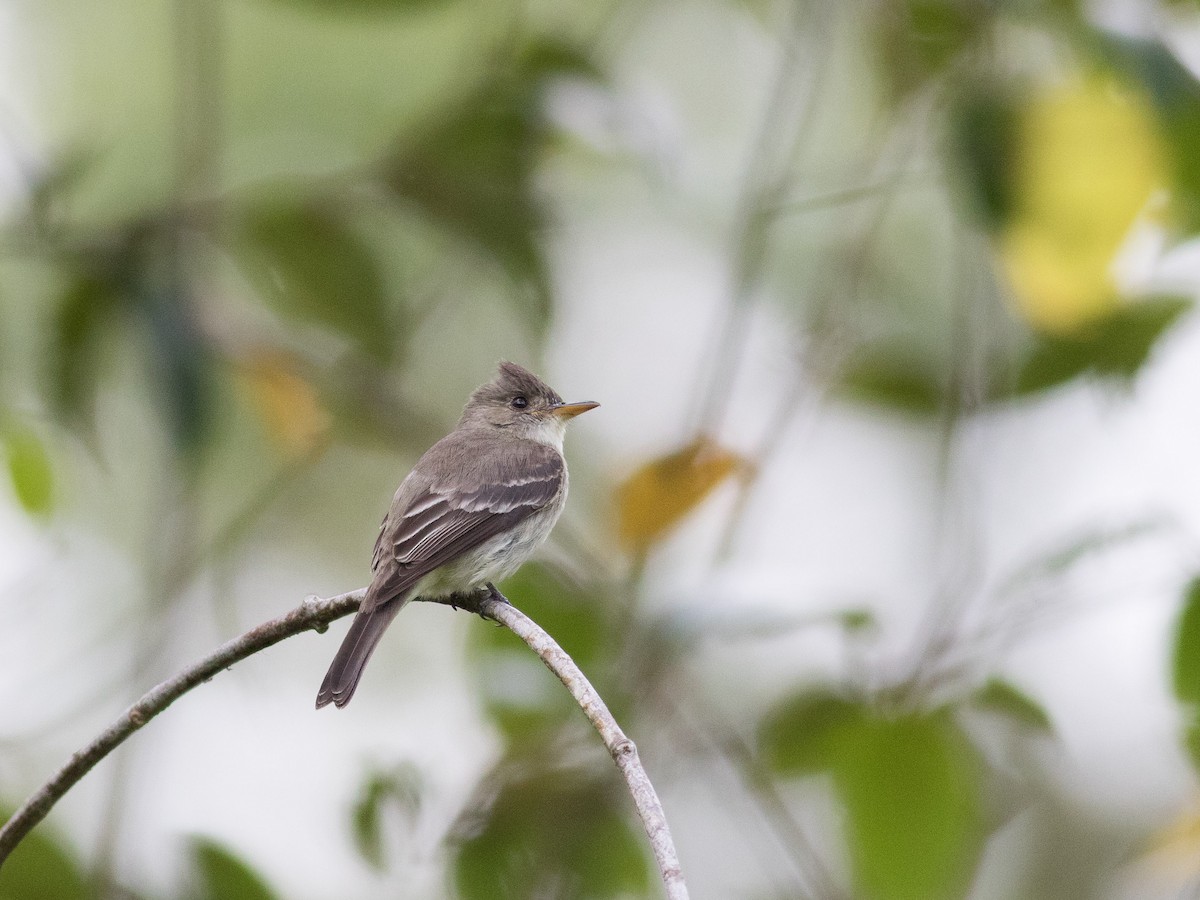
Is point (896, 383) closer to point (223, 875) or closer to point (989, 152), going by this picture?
point (989, 152)

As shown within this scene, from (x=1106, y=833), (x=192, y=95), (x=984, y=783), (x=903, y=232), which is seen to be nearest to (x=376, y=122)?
(x=192, y=95)

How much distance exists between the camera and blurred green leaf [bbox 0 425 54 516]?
278 centimetres

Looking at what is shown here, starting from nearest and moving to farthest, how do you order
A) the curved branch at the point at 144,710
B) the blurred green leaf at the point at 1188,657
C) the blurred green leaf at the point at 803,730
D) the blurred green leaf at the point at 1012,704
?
the curved branch at the point at 144,710
the blurred green leaf at the point at 1188,657
the blurred green leaf at the point at 1012,704
the blurred green leaf at the point at 803,730

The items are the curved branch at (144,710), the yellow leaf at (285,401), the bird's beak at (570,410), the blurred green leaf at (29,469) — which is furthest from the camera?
the bird's beak at (570,410)

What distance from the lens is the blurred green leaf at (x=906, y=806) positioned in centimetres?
223

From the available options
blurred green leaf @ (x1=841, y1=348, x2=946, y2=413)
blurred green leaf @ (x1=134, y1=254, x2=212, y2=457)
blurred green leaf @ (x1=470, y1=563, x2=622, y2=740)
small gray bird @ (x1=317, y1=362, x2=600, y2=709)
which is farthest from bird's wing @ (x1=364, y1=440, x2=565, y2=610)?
blurred green leaf @ (x1=841, y1=348, x2=946, y2=413)

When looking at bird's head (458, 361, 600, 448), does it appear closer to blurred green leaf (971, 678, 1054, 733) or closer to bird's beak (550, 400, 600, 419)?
bird's beak (550, 400, 600, 419)

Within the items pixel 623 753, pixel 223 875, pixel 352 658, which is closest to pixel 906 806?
pixel 623 753

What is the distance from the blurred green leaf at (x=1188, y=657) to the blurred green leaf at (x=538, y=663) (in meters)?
1.01

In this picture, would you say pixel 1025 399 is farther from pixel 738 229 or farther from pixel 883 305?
pixel 883 305

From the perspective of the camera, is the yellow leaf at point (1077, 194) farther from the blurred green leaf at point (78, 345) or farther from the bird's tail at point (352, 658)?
the blurred green leaf at point (78, 345)

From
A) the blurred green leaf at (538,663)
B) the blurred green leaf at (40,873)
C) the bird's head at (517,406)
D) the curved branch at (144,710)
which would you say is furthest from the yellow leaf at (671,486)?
the bird's head at (517,406)

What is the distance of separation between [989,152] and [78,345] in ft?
6.69

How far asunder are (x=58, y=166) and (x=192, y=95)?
32.7 inches
